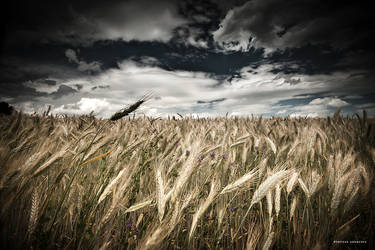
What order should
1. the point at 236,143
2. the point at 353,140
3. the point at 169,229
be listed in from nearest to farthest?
the point at 169,229, the point at 236,143, the point at 353,140

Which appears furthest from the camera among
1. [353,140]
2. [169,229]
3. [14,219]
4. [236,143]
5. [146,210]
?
[353,140]

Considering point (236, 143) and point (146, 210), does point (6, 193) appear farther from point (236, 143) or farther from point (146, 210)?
point (236, 143)

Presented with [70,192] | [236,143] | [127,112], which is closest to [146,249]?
[70,192]

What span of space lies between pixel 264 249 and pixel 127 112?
50.7 inches

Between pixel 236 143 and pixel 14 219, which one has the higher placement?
pixel 236 143

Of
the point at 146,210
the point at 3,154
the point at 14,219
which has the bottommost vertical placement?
the point at 146,210

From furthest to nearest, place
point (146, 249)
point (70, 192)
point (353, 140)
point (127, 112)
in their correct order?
point (353, 140), point (127, 112), point (70, 192), point (146, 249)

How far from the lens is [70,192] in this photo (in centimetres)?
105

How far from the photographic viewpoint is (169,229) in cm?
74

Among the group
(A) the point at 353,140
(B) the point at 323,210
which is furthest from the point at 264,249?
(A) the point at 353,140

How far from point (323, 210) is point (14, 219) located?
1.59 meters

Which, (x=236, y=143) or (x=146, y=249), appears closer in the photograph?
(x=146, y=249)

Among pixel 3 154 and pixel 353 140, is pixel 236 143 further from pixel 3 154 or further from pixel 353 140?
pixel 353 140

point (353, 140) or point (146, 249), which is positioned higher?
point (353, 140)
